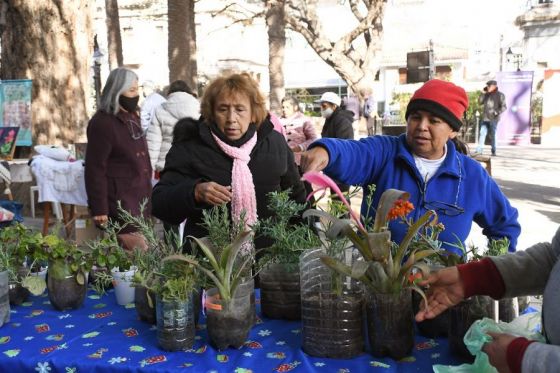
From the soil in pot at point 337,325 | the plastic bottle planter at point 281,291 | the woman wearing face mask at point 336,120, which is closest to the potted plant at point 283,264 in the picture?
the plastic bottle planter at point 281,291

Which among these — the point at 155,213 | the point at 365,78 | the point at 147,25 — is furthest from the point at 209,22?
the point at 155,213

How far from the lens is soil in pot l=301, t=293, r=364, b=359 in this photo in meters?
1.39

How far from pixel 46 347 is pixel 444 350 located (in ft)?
3.55

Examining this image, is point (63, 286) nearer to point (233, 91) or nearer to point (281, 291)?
point (281, 291)

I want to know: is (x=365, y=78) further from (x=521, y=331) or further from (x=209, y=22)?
(x=209, y=22)

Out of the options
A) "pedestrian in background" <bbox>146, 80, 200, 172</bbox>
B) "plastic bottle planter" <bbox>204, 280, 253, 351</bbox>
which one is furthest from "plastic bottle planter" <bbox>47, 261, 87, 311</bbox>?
"pedestrian in background" <bbox>146, 80, 200, 172</bbox>

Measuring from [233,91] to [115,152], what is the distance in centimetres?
151

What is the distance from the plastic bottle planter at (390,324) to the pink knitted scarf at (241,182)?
879 mm

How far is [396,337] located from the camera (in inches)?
53.8

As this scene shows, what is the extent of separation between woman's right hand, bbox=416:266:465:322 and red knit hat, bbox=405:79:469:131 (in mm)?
696

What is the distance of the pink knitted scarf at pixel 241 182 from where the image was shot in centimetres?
217

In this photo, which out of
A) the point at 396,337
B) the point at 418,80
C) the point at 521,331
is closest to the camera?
the point at 521,331

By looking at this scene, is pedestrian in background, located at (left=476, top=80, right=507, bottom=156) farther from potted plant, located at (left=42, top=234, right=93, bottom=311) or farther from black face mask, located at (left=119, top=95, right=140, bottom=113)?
potted plant, located at (left=42, top=234, right=93, bottom=311)

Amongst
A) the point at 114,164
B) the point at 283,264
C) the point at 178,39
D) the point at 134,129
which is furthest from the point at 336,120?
the point at 283,264
